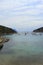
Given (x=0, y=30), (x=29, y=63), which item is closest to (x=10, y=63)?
(x=29, y=63)

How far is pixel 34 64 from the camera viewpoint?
2598cm

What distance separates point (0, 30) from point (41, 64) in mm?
144580

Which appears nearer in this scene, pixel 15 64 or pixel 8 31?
pixel 15 64

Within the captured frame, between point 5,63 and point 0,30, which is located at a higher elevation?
point 5,63

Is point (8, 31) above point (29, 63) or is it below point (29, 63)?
below

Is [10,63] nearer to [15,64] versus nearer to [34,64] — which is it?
[15,64]

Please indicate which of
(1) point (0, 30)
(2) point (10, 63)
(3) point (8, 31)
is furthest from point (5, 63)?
(3) point (8, 31)

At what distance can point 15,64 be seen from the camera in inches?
1026

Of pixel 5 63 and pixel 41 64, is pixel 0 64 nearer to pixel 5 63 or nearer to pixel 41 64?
pixel 5 63

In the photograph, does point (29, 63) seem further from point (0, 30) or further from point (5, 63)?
point (0, 30)

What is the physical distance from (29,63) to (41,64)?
1935 millimetres

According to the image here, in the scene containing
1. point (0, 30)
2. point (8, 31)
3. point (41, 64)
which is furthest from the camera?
point (8, 31)

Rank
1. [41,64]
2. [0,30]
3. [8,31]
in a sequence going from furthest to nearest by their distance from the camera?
[8,31], [0,30], [41,64]

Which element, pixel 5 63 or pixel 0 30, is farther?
pixel 0 30
